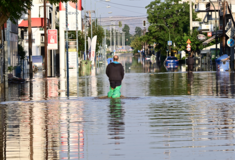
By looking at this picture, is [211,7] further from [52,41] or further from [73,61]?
[52,41]

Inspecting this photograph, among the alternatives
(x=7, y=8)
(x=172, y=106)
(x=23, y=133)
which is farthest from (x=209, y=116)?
(x=7, y=8)

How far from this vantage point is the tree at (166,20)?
11450cm

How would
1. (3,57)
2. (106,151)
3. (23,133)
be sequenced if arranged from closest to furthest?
(106,151) → (23,133) → (3,57)

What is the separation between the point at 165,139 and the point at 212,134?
120 cm

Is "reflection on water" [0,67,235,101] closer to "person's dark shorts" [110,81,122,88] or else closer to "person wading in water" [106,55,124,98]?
"person's dark shorts" [110,81,122,88]

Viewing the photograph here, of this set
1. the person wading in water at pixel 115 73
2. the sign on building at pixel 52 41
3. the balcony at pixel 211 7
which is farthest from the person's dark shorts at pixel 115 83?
the balcony at pixel 211 7

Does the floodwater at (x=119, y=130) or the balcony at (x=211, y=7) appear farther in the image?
the balcony at (x=211, y=7)

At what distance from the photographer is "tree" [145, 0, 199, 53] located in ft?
376

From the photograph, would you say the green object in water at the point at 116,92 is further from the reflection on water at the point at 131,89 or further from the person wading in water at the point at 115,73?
the reflection on water at the point at 131,89

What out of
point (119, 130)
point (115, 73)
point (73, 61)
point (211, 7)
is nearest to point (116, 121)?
point (119, 130)

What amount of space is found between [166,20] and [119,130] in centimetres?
10690

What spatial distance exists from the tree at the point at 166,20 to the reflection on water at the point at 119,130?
97374 millimetres

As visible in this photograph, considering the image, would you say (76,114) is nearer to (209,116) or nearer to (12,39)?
(209,116)

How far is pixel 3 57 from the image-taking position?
109 feet
